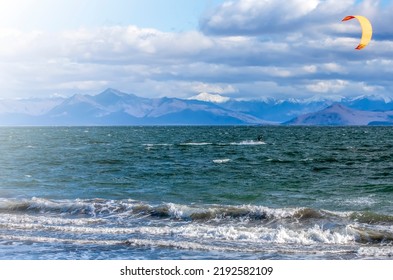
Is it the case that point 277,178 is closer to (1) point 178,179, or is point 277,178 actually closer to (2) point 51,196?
(1) point 178,179

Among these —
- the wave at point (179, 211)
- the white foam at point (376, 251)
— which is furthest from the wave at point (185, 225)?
the white foam at point (376, 251)

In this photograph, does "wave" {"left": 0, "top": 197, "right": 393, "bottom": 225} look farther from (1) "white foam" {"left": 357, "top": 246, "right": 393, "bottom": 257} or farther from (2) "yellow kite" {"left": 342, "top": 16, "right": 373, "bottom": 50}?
(2) "yellow kite" {"left": 342, "top": 16, "right": 373, "bottom": 50}

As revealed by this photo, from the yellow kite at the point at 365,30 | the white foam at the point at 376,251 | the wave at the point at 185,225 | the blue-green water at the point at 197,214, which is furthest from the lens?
the yellow kite at the point at 365,30

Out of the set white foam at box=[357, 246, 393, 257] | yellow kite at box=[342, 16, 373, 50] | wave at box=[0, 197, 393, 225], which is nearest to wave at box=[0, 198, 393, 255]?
wave at box=[0, 197, 393, 225]

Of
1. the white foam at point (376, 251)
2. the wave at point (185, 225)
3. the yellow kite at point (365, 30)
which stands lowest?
the white foam at point (376, 251)

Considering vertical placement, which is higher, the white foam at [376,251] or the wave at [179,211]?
the wave at [179,211]

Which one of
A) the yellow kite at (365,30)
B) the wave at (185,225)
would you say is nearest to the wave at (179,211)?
the wave at (185,225)

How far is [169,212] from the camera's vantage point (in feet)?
93.5

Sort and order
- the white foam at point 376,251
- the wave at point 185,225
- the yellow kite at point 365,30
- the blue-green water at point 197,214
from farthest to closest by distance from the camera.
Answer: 1. the yellow kite at point 365,30
2. the wave at point 185,225
3. the blue-green water at point 197,214
4. the white foam at point 376,251

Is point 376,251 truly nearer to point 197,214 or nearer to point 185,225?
point 185,225

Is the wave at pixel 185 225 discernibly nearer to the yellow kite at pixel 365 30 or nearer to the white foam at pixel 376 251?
the white foam at pixel 376 251

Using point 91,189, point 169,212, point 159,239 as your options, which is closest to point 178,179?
point 91,189

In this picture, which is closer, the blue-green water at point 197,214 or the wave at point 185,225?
the blue-green water at point 197,214
